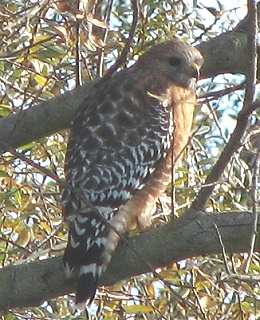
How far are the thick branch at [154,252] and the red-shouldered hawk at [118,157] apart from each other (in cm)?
13

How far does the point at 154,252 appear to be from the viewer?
2.51 m

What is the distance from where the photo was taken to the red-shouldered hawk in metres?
2.96

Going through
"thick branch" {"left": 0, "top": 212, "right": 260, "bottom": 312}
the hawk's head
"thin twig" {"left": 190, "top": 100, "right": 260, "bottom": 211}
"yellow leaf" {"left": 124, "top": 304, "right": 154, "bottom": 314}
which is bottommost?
"thick branch" {"left": 0, "top": 212, "right": 260, "bottom": 312}

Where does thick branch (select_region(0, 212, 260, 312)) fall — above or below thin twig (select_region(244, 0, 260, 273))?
below

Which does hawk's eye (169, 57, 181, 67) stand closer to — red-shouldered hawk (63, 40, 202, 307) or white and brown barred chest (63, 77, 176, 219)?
red-shouldered hawk (63, 40, 202, 307)

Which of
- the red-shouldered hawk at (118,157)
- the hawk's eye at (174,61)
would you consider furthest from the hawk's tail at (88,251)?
the hawk's eye at (174,61)

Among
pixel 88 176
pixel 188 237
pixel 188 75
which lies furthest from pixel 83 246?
pixel 188 75

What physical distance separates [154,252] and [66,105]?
68cm

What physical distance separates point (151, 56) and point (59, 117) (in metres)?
1.40

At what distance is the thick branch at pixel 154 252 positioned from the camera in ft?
8.01

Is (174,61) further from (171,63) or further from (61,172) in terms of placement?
(61,172)

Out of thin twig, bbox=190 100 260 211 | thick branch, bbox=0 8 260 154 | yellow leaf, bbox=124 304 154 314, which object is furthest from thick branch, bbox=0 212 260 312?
yellow leaf, bbox=124 304 154 314

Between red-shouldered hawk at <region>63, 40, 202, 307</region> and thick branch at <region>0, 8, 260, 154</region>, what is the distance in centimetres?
13

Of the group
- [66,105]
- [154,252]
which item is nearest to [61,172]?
[66,105]
